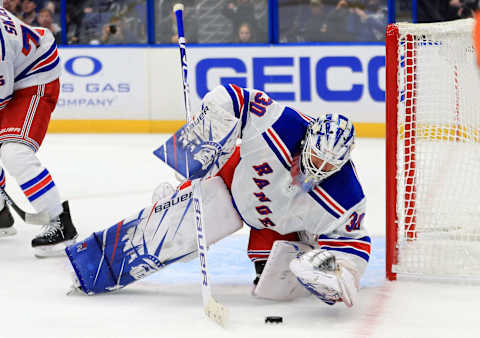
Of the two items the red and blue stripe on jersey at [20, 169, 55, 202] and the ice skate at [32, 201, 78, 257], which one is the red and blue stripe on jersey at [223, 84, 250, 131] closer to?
the red and blue stripe on jersey at [20, 169, 55, 202]

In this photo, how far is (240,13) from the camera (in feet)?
25.8

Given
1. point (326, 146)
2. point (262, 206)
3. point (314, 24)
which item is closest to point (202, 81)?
point (314, 24)

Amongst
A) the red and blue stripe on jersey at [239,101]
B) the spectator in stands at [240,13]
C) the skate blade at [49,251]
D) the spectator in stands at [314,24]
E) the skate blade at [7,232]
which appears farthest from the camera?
the spectator in stands at [240,13]

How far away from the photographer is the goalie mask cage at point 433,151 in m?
3.07

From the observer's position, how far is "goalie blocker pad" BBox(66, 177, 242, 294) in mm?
2805

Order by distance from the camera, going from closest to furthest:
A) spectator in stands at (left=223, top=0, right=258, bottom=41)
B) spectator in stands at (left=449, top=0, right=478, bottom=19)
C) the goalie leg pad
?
1. the goalie leg pad
2. spectator in stands at (left=449, top=0, right=478, bottom=19)
3. spectator in stands at (left=223, top=0, right=258, bottom=41)

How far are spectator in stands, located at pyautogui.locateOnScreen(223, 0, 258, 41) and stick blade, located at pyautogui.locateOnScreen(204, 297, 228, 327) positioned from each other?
542cm

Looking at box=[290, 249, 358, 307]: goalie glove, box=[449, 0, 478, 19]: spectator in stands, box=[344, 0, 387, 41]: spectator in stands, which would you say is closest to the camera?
box=[290, 249, 358, 307]: goalie glove

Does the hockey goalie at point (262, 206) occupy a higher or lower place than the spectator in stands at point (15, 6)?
lower

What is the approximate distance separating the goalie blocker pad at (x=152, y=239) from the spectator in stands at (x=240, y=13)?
5103 mm

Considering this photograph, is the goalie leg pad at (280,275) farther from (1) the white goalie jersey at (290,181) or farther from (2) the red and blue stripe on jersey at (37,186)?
(2) the red and blue stripe on jersey at (37,186)

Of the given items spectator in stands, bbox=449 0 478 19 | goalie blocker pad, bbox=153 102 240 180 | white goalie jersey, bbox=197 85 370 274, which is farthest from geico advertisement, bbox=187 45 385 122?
goalie blocker pad, bbox=153 102 240 180

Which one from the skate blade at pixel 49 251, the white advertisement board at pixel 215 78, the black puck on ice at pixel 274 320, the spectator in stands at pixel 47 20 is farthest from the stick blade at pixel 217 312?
the spectator in stands at pixel 47 20

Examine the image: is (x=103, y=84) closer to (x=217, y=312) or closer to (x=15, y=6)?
(x=15, y=6)
